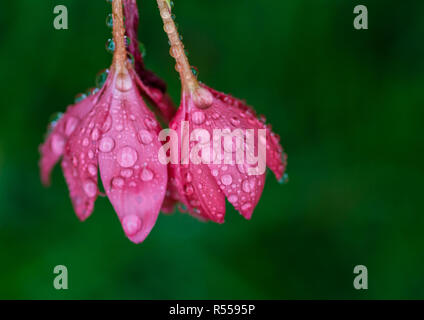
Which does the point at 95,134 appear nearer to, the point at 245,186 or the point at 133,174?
the point at 133,174

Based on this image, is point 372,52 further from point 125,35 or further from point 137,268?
point 137,268

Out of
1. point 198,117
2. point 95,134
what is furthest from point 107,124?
point 198,117

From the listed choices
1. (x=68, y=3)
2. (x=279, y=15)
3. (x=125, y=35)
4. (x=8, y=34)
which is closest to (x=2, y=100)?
(x=8, y=34)

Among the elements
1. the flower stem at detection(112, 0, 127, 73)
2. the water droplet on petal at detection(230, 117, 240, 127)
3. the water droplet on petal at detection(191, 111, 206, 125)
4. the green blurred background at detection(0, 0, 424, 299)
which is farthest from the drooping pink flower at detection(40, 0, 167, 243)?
the green blurred background at detection(0, 0, 424, 299)

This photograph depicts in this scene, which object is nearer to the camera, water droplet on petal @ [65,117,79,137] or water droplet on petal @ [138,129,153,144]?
water droplet on petal @ [138,129,153,144]

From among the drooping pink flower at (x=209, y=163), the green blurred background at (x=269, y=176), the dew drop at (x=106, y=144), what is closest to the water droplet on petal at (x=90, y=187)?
the dew drop at (x=106, y=144)

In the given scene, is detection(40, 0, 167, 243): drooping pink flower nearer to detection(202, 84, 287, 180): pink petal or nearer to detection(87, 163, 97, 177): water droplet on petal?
detection(87, 163, 97, 177): water droplet on petal
